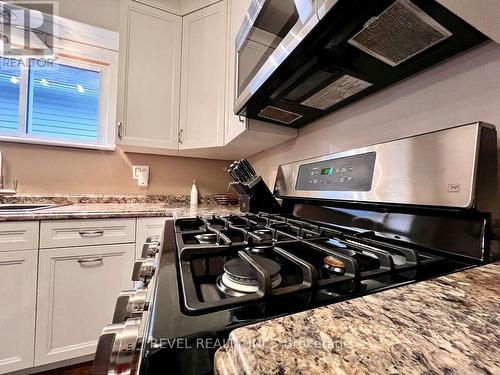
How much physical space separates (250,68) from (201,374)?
1120mm

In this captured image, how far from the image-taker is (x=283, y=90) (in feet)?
2.88

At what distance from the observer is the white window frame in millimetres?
1680

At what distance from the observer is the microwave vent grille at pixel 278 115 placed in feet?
3.52

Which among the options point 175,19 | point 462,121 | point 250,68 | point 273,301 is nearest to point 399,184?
point 462,121

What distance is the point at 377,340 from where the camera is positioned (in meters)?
0.19

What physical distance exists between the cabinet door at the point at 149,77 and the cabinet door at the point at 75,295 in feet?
2.60

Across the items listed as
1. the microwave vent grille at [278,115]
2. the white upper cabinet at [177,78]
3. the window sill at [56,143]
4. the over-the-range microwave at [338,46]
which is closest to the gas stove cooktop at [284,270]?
the over-the-range microwave at [338,46]

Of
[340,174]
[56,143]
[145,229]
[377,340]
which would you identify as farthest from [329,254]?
[56,143]

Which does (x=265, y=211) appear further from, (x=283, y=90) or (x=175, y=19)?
(x=175, y=19)

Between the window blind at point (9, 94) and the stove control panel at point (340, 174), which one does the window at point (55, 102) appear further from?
the stove control panel at point (340, 174)

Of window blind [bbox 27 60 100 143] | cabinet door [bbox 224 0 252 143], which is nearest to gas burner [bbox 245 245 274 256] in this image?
cabinet door [bbox 224 0 252 143]

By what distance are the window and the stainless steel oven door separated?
1.36 meters

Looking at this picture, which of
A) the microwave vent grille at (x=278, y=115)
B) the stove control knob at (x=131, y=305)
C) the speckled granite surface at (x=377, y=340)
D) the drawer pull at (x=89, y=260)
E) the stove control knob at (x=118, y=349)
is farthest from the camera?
the drawer pull at (x=89, y=260)

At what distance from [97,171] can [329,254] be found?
1965mm
